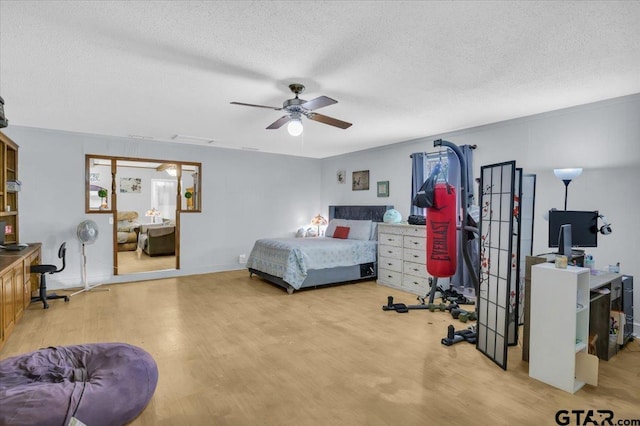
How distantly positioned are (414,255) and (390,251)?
501 mm

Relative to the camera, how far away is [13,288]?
3.36 meters

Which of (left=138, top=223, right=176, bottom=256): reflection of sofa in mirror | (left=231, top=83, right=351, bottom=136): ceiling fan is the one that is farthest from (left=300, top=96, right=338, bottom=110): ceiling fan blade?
(left=138, top=223, right=176, bottom=256): reflection of sofa in mirror

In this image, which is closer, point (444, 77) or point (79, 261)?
point (444, 77)

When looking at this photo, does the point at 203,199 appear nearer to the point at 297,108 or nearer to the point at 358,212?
the point at 358,212

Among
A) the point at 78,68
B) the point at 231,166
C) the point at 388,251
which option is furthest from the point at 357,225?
the point at 78,68

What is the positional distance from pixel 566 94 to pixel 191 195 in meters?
6.60

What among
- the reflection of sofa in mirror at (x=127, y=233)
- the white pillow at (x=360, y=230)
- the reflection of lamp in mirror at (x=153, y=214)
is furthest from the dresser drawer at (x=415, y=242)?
the reflection of lamp in mirror at (x=153, y=214)

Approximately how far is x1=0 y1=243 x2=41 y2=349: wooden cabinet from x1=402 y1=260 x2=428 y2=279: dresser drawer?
4716 mm

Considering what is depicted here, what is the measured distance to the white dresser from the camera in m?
4.88

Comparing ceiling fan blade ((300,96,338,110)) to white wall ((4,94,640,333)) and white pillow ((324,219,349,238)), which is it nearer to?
white wall ((4,94,640,333))

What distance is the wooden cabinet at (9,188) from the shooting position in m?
4.24

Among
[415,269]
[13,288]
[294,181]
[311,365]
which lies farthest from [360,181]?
[13,288]

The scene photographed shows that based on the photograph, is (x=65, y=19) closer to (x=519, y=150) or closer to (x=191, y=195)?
(x=519, y=150)

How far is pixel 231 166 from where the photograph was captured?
6.72 m
